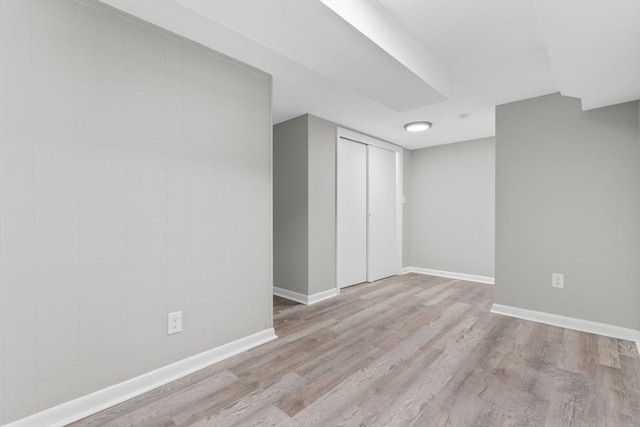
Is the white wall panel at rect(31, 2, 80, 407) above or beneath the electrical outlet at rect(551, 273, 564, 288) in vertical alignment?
above

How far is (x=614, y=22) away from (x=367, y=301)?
10.3ft

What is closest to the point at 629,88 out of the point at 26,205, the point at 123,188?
the point at 123,188

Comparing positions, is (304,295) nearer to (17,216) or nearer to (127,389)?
(127,389)

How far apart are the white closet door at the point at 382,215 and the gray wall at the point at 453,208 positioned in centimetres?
51

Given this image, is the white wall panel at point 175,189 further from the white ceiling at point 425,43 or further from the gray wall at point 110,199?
the white ceiling at point 425,43

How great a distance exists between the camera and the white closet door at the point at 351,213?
4.15 metres

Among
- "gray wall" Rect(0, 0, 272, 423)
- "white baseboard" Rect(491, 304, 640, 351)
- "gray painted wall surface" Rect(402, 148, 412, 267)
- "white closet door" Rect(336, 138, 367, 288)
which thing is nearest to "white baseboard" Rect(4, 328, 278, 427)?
"gray wall" Rect(0, 0, 272, 423)

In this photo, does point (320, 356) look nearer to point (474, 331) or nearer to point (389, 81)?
point (474, 331)

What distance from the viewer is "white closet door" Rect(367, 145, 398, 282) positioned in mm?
4703

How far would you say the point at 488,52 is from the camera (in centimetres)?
224

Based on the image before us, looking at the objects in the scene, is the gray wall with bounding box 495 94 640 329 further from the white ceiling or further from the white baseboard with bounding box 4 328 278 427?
the white baseboard with bounding box 4 328 278 427

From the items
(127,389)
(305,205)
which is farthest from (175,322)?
(305,205)

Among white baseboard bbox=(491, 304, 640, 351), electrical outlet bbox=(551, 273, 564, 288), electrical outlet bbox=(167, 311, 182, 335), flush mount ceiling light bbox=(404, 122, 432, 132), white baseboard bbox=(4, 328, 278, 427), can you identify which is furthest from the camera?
flush mount ceiling light bbox=(404, 122, 432, 132)

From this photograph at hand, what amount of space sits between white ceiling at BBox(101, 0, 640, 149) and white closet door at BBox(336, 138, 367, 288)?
1.32m
